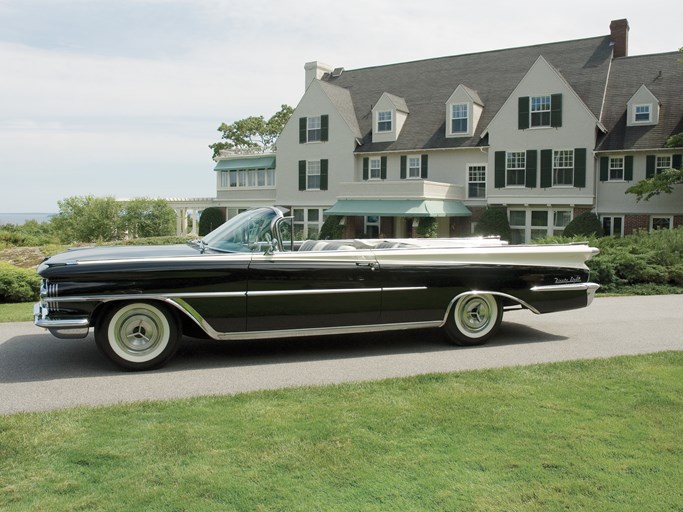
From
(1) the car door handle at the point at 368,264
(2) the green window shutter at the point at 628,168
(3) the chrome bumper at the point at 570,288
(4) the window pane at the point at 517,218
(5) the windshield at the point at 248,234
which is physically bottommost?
(3) the chrome bumper at the point at 570,288

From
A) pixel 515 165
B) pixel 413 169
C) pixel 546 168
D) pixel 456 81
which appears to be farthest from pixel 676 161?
pixel 456 81

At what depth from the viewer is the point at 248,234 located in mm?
7527

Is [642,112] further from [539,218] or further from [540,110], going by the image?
[539,218]

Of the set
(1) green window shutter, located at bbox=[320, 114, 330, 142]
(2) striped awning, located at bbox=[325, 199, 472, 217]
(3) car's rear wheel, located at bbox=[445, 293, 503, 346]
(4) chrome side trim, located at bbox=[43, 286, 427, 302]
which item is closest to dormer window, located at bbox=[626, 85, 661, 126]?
(2) striped awning, located at bbox=[325, 199, 472, 217]

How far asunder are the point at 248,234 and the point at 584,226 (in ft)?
79.8

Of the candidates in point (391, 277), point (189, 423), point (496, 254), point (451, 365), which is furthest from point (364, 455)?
point (496, 254)

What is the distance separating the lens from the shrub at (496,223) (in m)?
31.3

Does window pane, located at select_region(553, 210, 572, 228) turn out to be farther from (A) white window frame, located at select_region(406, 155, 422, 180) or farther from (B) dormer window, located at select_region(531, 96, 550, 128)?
(A) white window frame, located at select_region(406, 155, 422, 180)

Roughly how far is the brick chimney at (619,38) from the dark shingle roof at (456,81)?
420 mm

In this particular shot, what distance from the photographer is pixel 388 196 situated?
3338 centimetres

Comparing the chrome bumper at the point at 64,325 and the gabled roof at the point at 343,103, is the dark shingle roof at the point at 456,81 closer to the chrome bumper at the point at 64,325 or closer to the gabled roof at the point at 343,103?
the gabled roof at the point at 343,103

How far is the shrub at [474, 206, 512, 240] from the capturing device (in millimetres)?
31328

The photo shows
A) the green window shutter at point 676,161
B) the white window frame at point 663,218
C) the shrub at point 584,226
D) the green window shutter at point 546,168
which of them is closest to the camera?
the green window shutter at point 676,161

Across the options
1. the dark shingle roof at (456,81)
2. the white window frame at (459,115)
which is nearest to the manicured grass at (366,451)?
the dark shingle roof at (456,81)
